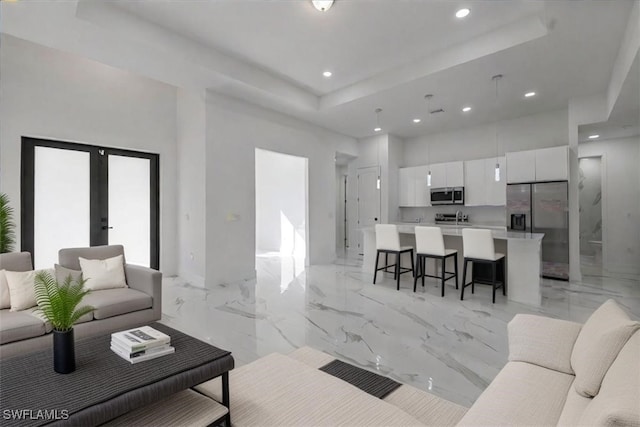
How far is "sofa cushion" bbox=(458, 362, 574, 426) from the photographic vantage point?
1.26m

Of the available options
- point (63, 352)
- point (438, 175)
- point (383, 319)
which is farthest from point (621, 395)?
point (438, 175)

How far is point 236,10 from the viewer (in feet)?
11.0

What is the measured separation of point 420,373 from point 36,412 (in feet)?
7.39

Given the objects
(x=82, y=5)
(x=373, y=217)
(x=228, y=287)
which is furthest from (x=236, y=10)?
(x=373, y=217)

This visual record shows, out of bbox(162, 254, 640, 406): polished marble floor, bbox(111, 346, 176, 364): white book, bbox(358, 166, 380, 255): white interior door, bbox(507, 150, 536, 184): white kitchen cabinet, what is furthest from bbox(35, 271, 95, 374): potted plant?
bbox(358, 166, 380, 255): white interior door

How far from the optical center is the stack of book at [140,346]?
5.39ft

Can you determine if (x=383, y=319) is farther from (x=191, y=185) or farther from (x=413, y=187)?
(x=413, y=187)

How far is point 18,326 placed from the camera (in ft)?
7.83

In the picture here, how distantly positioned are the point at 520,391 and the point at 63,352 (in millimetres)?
2165

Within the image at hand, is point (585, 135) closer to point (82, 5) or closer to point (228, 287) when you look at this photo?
point (228, 287)

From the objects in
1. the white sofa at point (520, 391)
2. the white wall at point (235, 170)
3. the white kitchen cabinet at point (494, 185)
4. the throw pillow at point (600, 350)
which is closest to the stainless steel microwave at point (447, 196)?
the white kitchen cabinet at point (494, 185)

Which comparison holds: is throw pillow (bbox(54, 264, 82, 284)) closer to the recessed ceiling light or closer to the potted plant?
the potted plant

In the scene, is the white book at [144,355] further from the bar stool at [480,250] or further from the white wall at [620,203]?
the white wall at [620,203]

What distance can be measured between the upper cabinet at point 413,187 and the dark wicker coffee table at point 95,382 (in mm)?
6501
